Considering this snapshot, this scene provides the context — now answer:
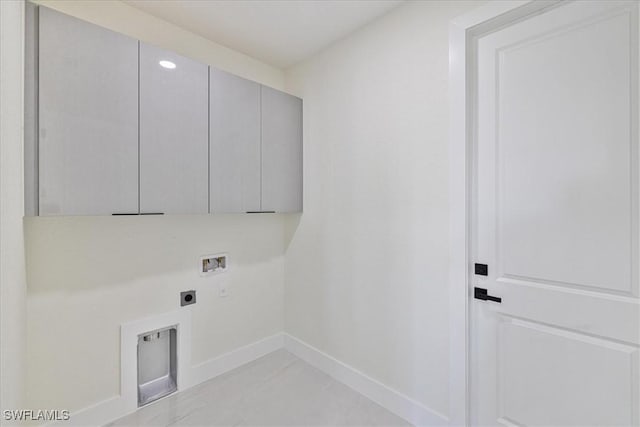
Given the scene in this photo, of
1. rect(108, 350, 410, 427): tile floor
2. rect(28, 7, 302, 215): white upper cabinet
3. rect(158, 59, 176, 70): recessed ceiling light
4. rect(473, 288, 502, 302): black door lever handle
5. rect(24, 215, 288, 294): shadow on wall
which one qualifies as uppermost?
rect(158, 59, 176, 70): recessed ceiling light

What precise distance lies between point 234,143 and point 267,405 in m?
1.79

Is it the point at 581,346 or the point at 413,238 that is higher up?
the point at 413,238

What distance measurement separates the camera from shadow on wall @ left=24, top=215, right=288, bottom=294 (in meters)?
1.54

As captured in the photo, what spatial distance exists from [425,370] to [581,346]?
0.77 metres

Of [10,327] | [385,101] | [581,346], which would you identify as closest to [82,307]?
[10,327]

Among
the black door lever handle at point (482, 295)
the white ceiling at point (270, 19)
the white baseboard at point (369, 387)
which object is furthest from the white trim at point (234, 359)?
the white ceiling at point (270, 19)

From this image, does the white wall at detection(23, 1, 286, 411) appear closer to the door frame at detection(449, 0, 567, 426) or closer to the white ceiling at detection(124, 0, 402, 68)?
the white ceiling at detection(124, 0, 402, 68)

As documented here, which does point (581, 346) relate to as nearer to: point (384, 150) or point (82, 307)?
point (384, 150)

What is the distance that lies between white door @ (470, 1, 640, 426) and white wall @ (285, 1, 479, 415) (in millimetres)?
220

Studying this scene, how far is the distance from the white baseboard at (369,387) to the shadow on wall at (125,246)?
2.91 ft

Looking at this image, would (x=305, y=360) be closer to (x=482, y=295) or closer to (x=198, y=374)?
(x=198, y=374)

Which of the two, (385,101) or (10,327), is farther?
(385,101)

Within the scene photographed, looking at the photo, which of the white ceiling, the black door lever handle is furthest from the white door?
the white ceiling

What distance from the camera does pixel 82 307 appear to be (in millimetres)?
1659
